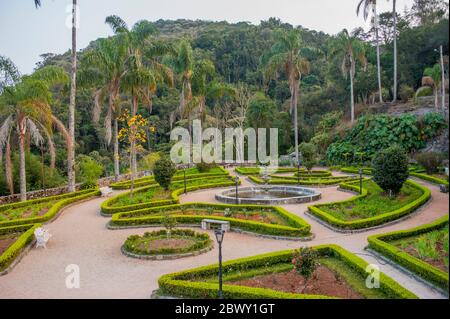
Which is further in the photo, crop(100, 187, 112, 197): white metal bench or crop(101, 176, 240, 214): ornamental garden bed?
crop(100, 187, 112, 197): white metal bench

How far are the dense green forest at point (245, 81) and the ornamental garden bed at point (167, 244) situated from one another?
8648 millimetres

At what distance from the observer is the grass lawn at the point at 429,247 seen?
32.5ft

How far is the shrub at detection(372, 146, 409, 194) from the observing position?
55.2 ft

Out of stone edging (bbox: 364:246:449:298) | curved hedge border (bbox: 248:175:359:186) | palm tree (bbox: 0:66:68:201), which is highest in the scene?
palm tree (bbox: 0:66:68:201)

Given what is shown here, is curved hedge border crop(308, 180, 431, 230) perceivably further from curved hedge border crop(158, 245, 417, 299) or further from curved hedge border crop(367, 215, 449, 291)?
curved hedge border crop(158, 245, 417, 299)

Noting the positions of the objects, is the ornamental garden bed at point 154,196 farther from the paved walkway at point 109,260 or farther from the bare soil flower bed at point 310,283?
the bare soil flower bed at point 310,283

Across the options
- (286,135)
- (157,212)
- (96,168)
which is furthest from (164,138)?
(157,212)

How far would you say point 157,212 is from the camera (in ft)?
58.3

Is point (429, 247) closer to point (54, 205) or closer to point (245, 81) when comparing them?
point (54, 205)

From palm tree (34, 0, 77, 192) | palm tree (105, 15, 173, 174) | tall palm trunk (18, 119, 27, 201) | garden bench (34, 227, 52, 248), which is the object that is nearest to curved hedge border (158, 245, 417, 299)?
garden bench (34, 227, 52, 248)

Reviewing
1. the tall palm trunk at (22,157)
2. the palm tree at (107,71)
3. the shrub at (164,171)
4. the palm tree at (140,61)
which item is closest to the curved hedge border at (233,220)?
the shrub at (164,171)

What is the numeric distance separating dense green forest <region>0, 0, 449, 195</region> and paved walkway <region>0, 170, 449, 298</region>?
21.2 ft

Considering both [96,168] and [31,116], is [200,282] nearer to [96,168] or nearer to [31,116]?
[31,116]

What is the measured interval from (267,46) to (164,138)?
→ 26.5 m
